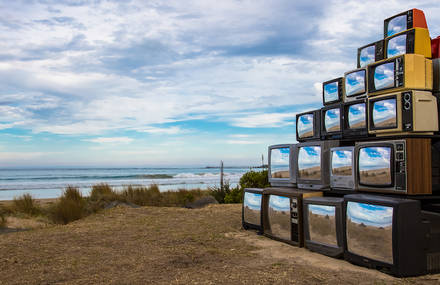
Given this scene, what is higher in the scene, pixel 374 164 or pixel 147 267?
pixel 374 164

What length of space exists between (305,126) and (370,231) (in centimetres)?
225

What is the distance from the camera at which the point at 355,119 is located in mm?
4988

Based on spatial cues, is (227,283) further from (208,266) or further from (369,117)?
(369,117)

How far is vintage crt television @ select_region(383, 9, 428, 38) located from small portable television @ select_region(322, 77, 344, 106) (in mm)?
858

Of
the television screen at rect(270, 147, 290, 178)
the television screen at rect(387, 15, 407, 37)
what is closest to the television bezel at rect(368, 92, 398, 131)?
the television screen at rect(387, 15, 407, 37)

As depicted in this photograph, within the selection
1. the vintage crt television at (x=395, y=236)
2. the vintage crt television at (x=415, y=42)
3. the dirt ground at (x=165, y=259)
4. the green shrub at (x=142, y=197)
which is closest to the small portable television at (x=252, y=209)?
the dirt ground at (x=165, y=259)

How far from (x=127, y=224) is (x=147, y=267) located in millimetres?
3142

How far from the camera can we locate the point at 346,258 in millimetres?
4383

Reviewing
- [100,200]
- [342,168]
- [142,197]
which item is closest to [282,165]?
[342,168]

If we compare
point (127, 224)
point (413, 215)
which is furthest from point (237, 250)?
point (127, 224)

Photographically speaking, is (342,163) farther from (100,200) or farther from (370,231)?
(100,200)

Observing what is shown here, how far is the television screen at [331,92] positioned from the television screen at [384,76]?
2.95 feet

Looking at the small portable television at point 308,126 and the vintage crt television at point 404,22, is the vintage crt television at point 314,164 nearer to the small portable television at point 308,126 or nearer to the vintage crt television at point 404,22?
the small portable television at point 308,126

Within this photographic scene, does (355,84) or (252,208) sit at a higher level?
(355,84)
